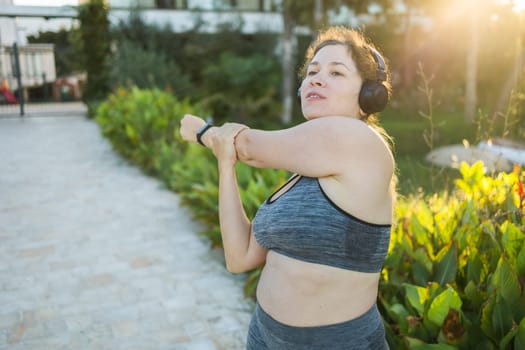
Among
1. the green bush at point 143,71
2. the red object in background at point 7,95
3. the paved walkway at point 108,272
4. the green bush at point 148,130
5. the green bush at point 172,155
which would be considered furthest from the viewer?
the red object in background at point 7,95

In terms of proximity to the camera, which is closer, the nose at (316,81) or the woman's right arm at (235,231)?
the nose at (316,81)

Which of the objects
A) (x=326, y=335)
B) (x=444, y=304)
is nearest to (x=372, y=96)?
(x=326, y=335)

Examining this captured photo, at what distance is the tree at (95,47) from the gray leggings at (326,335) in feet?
60.5

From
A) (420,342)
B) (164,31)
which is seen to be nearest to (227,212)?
(420,342)

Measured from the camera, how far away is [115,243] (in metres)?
5.50

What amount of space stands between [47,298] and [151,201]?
3190 millimetres

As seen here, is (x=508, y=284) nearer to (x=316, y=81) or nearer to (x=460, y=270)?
(x=460, y=270)

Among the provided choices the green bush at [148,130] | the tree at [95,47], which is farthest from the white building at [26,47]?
the green bush at [148,130]

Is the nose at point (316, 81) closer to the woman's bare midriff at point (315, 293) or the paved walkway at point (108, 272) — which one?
the woman's bare midriff at point (315, 293)

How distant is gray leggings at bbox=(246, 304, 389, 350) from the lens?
1.63 metres

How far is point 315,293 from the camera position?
1.61m

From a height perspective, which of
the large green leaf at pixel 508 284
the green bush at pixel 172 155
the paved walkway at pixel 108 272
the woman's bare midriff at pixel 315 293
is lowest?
the paved walkway at pixel 108 272

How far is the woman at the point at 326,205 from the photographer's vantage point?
155 centimetres

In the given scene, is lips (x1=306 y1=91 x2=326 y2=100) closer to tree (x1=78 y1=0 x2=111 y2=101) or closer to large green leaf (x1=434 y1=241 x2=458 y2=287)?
large green leaf (x1=434 y1=241 x2=458 y2=287)
